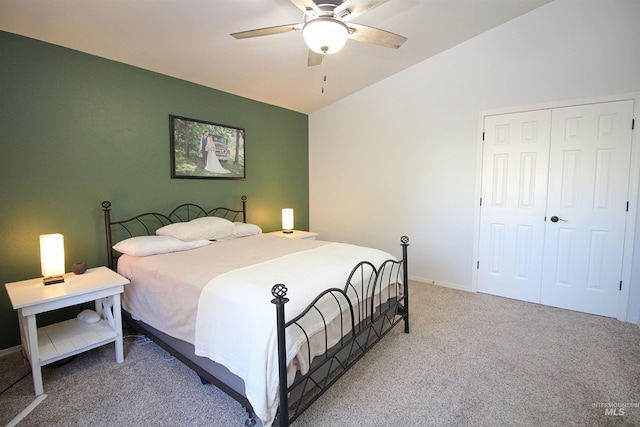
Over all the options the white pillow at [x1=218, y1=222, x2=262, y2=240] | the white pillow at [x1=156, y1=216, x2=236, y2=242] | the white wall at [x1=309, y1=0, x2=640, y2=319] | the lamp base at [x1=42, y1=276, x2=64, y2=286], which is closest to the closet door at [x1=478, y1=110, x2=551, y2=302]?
the white wall at [x1=309, y1=0, x2=640, y2=319]

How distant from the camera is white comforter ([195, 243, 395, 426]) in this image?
1.50m

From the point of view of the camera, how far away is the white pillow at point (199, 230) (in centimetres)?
303

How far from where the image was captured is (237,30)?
106 inches

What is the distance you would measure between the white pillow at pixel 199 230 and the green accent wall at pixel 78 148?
401mm

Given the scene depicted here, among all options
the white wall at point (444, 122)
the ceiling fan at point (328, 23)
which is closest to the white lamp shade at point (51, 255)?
the ceiling fan at point (328, 23)

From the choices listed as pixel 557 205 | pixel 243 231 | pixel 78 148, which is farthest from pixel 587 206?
pixel 78 148

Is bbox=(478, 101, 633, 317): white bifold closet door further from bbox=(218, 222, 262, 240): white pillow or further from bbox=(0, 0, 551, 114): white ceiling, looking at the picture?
bbox=(218, 222, 262, 240): white pillow

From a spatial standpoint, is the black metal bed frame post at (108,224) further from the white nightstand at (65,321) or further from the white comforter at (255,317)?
the white comforter at (255,317)

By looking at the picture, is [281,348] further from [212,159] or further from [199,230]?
[212,159]

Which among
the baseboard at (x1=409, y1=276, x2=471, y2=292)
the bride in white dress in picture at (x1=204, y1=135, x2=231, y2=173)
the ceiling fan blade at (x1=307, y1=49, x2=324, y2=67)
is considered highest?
the ceiling fan blade at (x1=307, y1=49, x2=324, y2=67)

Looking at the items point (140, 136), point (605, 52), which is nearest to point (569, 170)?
point (605, 52)

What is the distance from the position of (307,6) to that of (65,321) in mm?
3143

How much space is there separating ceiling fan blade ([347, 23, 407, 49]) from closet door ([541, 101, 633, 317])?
7.25 ft

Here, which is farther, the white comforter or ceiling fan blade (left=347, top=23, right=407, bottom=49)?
ceiling fan blade (left=347, top=23, right=407, bottom=49)
